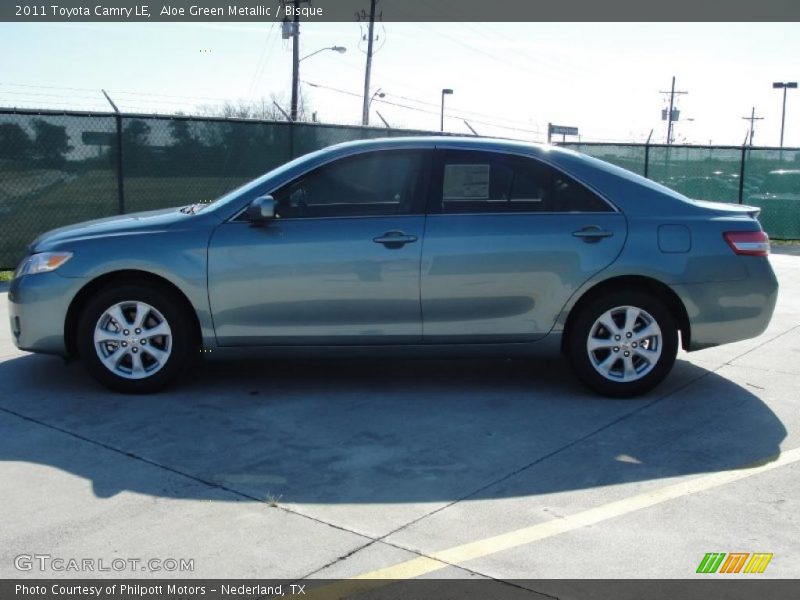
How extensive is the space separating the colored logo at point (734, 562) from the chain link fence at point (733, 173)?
45.1 feet

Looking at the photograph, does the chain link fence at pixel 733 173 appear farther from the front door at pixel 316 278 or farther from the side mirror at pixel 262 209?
the side mirror at pixel 262 209

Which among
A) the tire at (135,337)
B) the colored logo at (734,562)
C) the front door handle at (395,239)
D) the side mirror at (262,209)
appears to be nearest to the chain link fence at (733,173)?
the front door handle at (395,239)

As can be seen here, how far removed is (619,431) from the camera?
5355 millimetres

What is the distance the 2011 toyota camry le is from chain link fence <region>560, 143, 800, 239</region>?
11262 millimetres

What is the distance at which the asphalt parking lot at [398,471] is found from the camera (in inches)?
148

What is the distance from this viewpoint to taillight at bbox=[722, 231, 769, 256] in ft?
19.5

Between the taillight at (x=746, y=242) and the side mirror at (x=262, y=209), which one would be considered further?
the taillight at (x=746, y=242)

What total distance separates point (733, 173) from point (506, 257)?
12.8m

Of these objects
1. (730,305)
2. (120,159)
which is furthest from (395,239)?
(120,159)

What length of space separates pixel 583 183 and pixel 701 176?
12136 millimetres

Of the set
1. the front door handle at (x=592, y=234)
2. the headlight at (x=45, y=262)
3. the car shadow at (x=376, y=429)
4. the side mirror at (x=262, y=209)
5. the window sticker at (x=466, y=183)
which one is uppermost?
the window sticker at (x=466, y=183)

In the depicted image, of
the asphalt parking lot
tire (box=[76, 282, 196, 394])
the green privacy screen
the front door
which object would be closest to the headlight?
Result: tire (box=[76, 282, 196, 394])

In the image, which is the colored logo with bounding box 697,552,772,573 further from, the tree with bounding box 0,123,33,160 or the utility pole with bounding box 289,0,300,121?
the utility pole with bounding box 289,0,300,121
